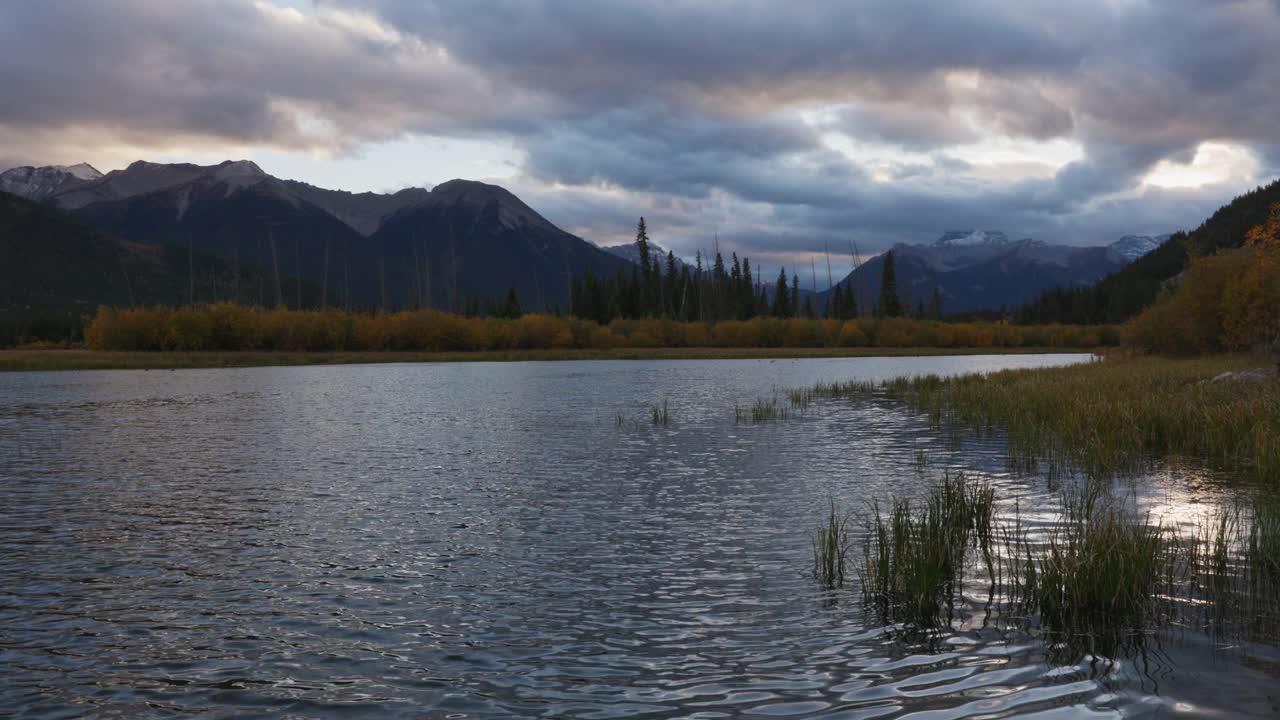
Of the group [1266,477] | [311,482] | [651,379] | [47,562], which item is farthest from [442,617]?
[651,379]

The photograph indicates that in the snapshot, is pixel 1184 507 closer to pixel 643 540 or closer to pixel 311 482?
pixel 643 540

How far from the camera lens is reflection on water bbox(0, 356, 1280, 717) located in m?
8.80

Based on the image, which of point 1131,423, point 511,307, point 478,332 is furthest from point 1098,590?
point 511,307

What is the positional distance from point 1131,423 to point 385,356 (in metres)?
99.3

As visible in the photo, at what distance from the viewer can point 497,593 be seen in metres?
12.6

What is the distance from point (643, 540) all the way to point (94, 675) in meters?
8.76

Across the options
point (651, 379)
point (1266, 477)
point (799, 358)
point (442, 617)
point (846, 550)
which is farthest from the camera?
point (799, 358)

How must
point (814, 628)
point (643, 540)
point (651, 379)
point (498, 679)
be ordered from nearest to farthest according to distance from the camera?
point (498, 679)
point (814, 628)
point (643, 540)
point (651, 379)

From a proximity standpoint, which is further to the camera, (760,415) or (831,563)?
(760,415)

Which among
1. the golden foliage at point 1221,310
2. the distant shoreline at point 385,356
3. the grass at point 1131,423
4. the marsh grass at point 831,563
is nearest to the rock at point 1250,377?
the grass at point 1131,423

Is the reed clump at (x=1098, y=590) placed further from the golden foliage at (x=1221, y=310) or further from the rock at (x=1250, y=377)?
the golden foliage at (x=1221, y=310)

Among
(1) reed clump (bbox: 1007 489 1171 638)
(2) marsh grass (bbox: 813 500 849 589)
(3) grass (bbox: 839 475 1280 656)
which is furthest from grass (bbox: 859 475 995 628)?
(1) reed clump (bbox: 1007 489 1171 638)

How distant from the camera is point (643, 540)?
15906 mm

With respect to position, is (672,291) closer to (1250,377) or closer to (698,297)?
(698,297)
